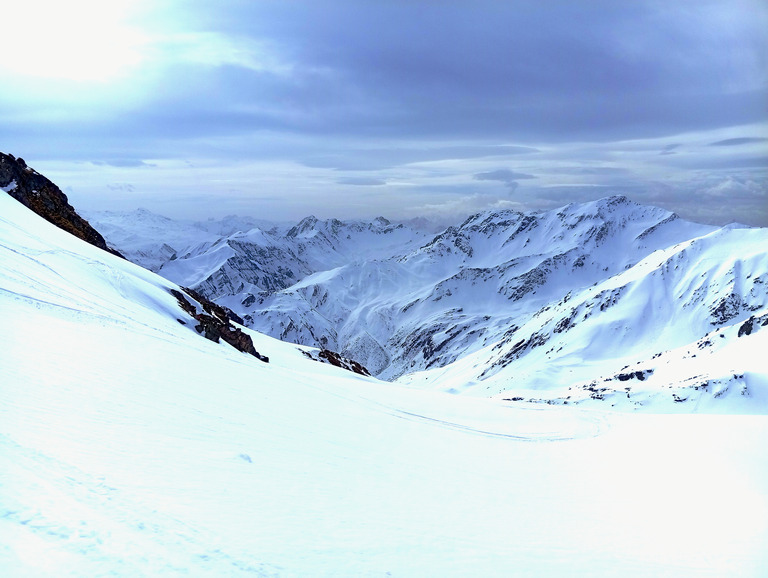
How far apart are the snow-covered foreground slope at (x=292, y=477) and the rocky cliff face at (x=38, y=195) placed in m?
36.3

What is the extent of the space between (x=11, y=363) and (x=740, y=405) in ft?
260

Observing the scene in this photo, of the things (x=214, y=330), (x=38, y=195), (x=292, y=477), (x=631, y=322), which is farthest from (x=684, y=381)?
(x=631, y=322)

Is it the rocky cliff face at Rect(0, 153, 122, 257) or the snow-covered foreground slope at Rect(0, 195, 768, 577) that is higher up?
the rocky cliff face at Rect(0, 153, 122, 257)

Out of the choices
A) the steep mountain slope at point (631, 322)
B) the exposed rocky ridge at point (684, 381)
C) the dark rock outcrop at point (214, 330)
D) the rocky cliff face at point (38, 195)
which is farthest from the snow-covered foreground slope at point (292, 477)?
the steep mountain slope at point (631, 322)

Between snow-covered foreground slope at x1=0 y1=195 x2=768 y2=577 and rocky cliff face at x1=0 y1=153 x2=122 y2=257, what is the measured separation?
36263 millimetres

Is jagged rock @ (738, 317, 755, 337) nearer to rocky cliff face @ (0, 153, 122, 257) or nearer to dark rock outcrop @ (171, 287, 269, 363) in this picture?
dark rock outcrop @ (171, 287, 269, 363)

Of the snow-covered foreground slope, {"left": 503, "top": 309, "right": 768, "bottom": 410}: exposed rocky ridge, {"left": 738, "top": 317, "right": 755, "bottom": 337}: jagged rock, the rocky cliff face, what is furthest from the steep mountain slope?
the snow-covered foreground slope

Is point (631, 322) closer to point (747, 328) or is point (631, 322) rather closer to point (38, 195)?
point (747, 328)

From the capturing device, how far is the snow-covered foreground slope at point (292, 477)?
8164mm

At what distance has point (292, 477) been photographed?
12.3 meters

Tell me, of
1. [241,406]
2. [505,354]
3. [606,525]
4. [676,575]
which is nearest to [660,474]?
[606,525]

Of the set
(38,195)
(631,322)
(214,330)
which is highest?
(38,195)

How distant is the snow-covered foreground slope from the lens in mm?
8164

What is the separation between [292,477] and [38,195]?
66169 millimetres
